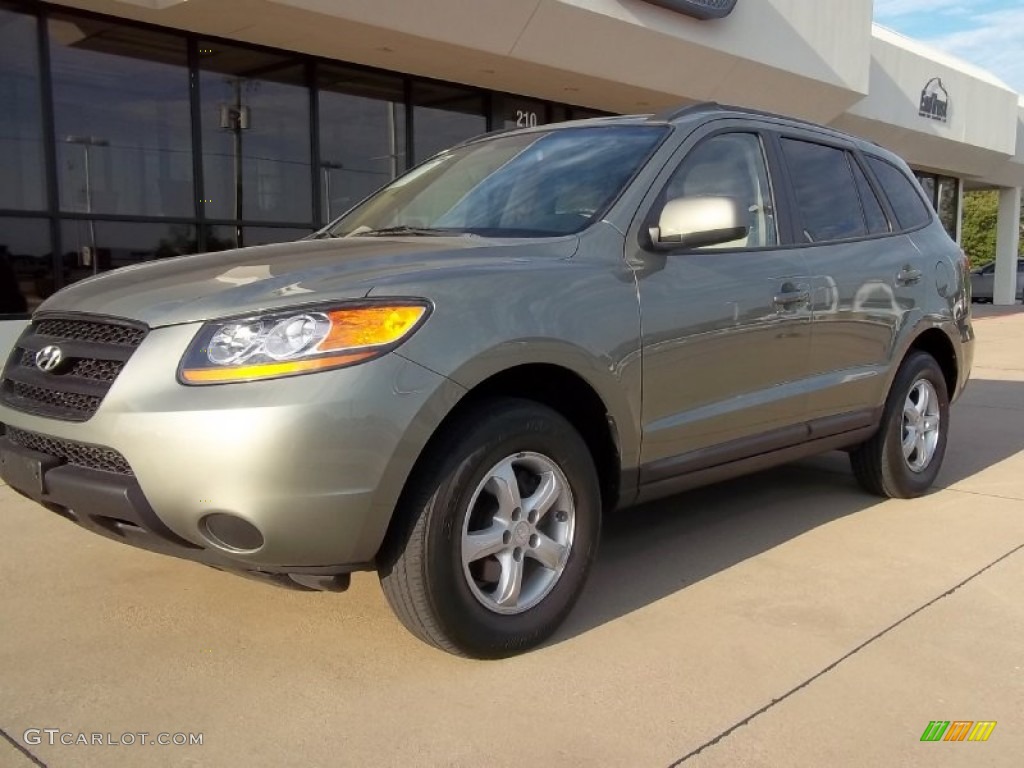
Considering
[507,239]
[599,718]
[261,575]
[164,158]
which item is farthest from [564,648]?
[164,158]

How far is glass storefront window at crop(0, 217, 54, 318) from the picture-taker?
366 inches

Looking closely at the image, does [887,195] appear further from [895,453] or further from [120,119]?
[120,119]

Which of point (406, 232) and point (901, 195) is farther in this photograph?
point (901, 195)

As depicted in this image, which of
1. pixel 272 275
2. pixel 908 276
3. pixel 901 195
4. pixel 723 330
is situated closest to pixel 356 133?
pixel 901 195

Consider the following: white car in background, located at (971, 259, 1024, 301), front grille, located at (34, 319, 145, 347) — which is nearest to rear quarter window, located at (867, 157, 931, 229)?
front grille, located at (34, 319, 145, 347)

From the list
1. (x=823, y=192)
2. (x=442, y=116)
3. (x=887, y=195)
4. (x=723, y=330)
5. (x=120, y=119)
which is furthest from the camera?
(x=442, y=116)

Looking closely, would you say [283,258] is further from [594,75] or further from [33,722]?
[594,75]

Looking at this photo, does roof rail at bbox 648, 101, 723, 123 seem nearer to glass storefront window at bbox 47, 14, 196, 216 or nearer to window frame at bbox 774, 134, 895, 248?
window frame at bbox 774, 134, 895, 248

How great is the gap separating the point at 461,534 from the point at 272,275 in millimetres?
974

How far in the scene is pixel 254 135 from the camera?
36.5 feet

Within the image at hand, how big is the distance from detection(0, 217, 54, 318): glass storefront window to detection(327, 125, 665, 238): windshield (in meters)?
6.36

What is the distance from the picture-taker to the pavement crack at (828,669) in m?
2.59

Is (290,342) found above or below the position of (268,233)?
below

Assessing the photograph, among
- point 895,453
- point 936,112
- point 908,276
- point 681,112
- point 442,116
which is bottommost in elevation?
point 895,453
